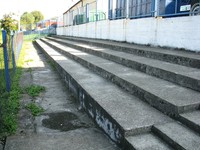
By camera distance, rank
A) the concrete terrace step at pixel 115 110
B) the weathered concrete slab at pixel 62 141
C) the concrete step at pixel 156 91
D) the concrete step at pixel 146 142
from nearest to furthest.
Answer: the concrete step at pixel 146 142 < the concrete terrace step at pixel 115 110 < the concrete step at pixel 156 91 < the weathered concrete slab at pixel 62 141

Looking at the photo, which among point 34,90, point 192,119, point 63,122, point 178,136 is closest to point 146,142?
point 178,136

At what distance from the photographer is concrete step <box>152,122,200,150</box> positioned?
2418 millimetres

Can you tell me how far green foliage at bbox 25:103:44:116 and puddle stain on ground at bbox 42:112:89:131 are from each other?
0.82 feet

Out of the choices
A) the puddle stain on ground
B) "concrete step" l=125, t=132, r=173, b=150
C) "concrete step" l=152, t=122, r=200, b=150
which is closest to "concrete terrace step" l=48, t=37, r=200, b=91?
"concrete step" l=152, t=122, r=200, b=150

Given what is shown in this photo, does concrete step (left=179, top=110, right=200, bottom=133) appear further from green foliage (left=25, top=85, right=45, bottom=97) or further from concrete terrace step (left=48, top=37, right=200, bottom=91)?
green foliage (left=25, top=85, right=45, bottom=97)

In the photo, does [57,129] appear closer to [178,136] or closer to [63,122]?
[63,122]

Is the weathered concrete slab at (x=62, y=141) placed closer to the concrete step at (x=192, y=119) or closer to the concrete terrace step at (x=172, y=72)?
the concrete step at (x=192, y=119)

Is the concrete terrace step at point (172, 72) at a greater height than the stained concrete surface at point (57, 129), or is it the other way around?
the concrete terrace step at point (172, 72)

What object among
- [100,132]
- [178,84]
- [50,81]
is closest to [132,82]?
[178,84]

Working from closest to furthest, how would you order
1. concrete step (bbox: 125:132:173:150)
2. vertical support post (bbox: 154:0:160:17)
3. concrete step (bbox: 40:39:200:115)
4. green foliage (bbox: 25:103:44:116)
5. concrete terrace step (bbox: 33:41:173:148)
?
concrete step (bbox: 125:132:173:150), concrete terrace step (bbox: 33:41:173:148), concrete step (bbox: 40:39:200:115), green foliage (bbox: 25:103:44:116), vertical support post (bbox: 154:0:160:17)

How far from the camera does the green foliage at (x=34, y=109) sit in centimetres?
442

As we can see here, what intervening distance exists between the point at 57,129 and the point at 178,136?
6.32ft

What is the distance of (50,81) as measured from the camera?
23.1ft

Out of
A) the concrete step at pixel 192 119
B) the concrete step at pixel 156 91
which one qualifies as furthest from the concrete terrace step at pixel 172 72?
the concrete step at pixel 192 119
